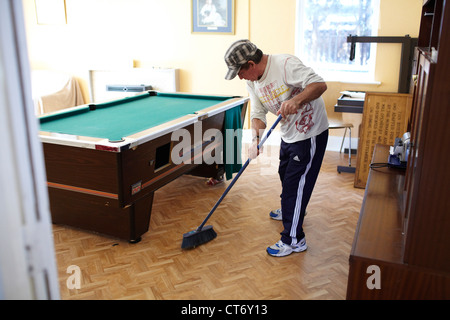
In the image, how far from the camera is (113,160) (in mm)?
2420

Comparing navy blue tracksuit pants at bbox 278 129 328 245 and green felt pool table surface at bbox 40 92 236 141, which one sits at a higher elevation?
green felt pool table surface at bbox 40 92 236 141

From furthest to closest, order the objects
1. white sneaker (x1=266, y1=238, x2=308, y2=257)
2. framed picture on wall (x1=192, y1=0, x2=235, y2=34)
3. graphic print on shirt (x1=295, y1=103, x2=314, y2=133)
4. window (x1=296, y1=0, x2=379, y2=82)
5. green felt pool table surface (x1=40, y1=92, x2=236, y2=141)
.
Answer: framed picture on wall (x1=192, y1=0, x2=235, y2=34) → window (x1=296, y1=0, x2=379, y2=82) → green felt pool table surface (x1=40, y1=92, x2=236, y2=141) → white sneaker (x1=266, y1=238, x2=308, y2=257) → graphic print on shirt (x1=295, y1=103, x2=314, y2=133)

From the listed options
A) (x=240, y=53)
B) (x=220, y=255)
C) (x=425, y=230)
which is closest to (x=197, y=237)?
(x=220, y=255)

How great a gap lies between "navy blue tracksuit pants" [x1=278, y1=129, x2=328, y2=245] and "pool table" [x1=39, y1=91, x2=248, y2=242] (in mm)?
805

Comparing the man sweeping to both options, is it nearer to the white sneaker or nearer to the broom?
the white sneaker

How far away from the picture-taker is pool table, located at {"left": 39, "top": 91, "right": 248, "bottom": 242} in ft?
8.08

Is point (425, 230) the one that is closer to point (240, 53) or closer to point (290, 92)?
point (290, 92)

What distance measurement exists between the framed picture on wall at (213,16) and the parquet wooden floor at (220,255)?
2274 mm

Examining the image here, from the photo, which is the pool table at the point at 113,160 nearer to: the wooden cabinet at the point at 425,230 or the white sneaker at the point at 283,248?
the white sneaker at the point at 283,248

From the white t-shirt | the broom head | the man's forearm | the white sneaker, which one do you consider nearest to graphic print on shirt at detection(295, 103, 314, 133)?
the white t-shirt

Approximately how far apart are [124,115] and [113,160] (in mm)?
860

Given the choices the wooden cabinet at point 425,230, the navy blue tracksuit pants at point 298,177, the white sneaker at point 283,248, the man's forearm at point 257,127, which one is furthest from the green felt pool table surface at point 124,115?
the wooden cabinet at point 425,230
